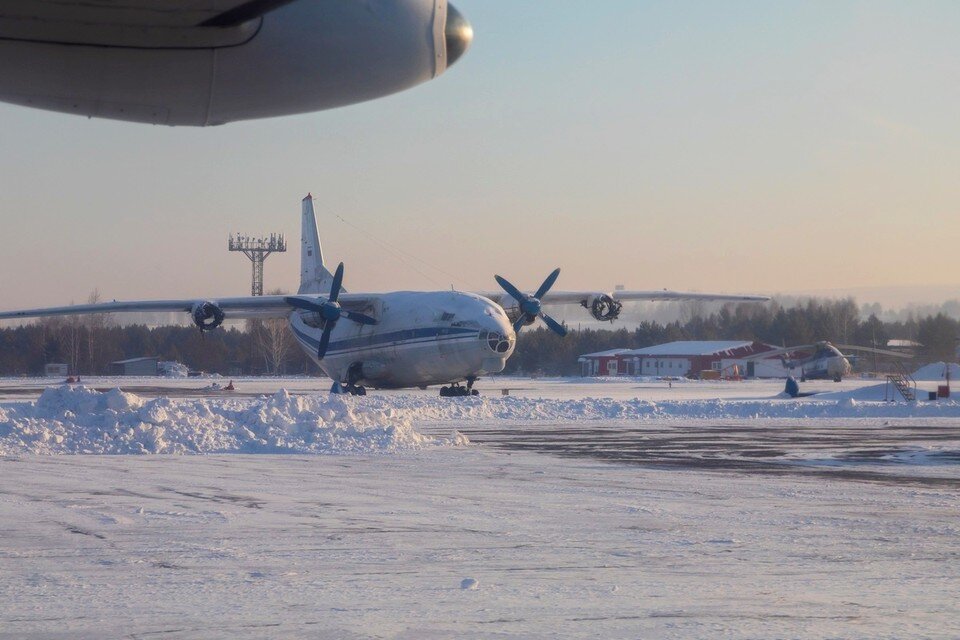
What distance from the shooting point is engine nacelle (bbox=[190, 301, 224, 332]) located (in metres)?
37.5

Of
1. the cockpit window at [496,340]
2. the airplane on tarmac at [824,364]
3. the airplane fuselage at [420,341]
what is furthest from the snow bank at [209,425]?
the airplane on tarmac at [824,364]

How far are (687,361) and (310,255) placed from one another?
159ft

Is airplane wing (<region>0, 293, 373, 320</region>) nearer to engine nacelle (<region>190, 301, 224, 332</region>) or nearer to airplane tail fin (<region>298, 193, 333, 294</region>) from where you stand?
engine nacelle (<region>190, 301, 224, 332</region>)

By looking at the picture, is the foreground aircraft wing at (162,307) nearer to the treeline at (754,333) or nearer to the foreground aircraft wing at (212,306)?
the foreground aircraft wing at (212,306)

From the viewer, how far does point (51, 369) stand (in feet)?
301

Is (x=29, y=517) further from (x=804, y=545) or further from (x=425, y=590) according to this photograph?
(x=804, y=545)

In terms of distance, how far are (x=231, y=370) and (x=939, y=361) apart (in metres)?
62.7

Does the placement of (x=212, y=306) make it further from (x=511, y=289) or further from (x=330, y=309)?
(x=511, y=289)

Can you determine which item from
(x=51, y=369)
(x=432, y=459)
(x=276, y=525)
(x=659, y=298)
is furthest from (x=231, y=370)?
(x=276, y=525)

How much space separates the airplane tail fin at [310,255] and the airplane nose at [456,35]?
41689 millimetres

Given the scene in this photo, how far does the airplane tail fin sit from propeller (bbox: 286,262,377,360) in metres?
8.08

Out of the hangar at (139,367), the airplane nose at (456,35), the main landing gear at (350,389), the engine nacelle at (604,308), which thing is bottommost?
the hangar at (139,367)

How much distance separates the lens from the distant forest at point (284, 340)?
312ft

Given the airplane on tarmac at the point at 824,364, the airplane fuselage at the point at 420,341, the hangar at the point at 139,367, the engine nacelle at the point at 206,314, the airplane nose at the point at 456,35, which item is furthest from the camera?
the hangar at the point at 139,367
